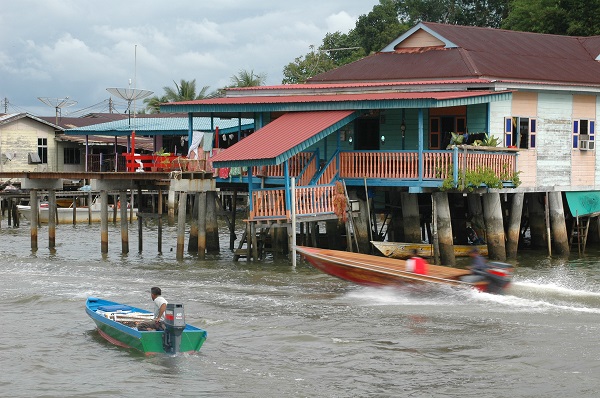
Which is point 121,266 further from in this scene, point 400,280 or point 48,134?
point 48,134

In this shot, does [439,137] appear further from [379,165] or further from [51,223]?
[51,223]

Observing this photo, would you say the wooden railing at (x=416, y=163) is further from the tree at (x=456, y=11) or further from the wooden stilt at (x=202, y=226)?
the tree at (x=456, y=11)

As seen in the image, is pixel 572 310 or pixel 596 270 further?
pixel 596 270

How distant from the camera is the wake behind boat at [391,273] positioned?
23.9 m

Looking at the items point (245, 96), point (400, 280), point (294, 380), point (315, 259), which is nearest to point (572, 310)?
point (400, 280)

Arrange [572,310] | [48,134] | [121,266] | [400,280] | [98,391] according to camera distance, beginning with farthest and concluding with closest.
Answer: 1. [48,134]
2. [121,266]
3. [400,280]
4. [572,310]
5. [98,391]

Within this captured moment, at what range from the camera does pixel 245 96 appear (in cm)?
3559

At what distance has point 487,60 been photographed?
111 feet

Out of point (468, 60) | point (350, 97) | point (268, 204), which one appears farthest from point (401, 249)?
point (468, 60)

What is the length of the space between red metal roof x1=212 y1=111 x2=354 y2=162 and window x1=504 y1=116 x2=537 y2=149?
5.01 metres

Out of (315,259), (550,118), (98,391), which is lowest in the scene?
(98,391)

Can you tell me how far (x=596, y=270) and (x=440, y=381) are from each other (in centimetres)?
1410

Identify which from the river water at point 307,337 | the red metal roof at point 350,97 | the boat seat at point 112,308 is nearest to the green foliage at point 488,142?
the red metal roof at point 350,97

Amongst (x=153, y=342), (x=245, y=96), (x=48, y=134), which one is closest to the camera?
(x=153, y=342)
